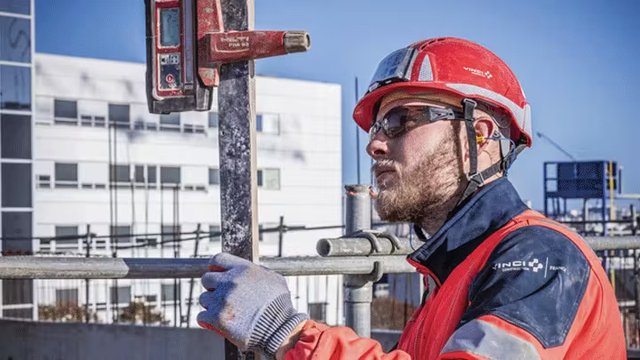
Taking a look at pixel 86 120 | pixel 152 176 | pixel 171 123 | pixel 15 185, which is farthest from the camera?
pixel 171 123

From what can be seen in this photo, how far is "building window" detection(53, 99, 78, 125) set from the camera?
140 ft

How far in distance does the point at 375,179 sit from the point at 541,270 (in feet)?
2.38

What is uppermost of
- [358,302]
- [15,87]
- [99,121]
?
[15,87]

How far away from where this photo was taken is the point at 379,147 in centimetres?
282

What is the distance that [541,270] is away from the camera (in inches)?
88.4

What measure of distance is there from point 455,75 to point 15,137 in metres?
28.4

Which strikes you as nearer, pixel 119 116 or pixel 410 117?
pixel 410 117

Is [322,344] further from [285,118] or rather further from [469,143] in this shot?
[285,118]

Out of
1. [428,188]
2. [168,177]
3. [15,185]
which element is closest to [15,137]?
[15,185]

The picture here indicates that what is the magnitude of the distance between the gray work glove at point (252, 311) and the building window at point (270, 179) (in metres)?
48.7

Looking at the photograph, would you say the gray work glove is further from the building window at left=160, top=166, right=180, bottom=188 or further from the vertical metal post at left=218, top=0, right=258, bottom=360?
the building window at left=160, top=166, right=180, bottom=188

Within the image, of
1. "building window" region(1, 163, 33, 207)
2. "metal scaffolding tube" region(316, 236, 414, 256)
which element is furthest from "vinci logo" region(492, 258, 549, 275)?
"building window" region(1, 163, 33, 207)

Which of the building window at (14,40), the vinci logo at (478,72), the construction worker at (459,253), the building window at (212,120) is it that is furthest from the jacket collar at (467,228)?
the building window at (212,120)

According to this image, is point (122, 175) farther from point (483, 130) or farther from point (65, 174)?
point (483, 130)
